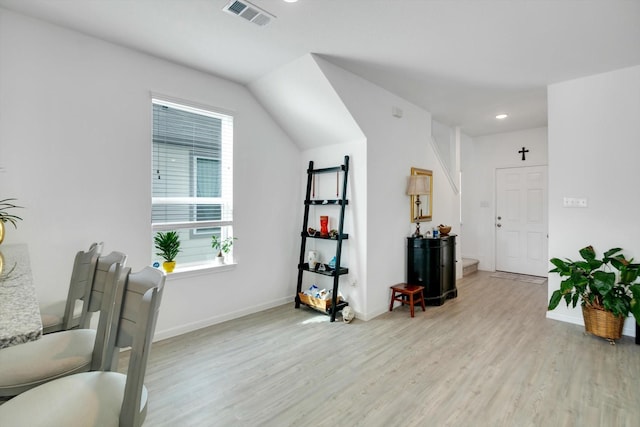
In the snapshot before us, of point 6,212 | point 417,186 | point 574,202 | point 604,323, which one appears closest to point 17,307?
point 6,212

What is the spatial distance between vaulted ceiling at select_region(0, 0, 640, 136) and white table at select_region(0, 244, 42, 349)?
1.96m

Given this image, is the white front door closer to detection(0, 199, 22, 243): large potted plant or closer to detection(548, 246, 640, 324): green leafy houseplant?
detection(548, 246, 640, 324): green leafy houseplant

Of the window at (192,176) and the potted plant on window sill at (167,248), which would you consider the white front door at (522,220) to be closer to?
the window at (192,176)

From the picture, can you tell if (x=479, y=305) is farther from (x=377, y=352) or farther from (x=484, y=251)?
(x=484, y=251)

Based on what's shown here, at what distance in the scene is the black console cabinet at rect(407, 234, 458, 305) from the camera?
4078 millimetres

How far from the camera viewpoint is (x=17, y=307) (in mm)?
864

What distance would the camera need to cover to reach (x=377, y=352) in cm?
282

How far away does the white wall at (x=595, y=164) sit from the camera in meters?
3.24

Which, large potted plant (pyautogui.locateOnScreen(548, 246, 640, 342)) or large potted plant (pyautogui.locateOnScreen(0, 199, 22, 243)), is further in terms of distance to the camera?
large potted plant (pyautogui.locateOnScreen(548, 246, 640, 342))

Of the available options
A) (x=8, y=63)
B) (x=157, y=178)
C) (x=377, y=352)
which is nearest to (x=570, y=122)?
(x=377, y=352)

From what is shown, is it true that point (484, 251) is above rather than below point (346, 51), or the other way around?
below

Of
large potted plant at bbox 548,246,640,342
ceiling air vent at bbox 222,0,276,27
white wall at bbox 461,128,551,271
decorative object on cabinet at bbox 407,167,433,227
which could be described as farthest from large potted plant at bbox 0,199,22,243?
white wall at bbox 461,128,551,271

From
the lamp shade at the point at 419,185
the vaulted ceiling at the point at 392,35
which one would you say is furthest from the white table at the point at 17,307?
the lamp shade at the point at 419,185

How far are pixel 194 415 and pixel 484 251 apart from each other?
234 inches
